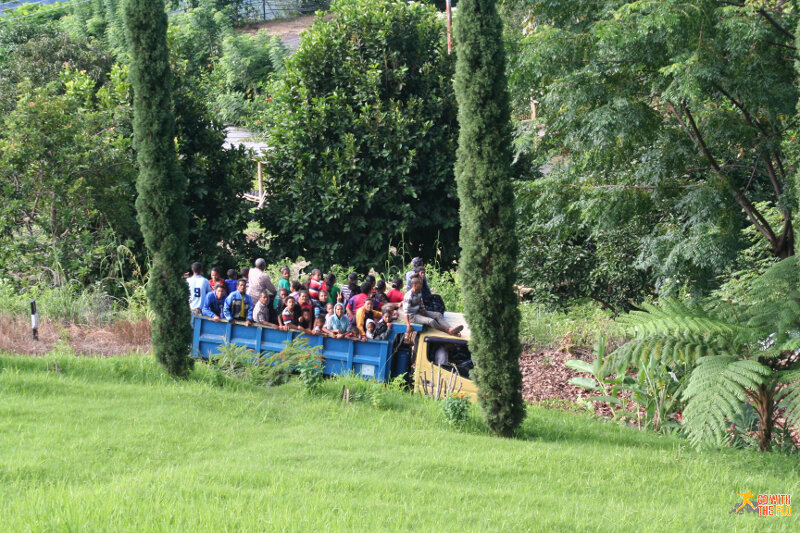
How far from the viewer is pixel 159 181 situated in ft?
35.4

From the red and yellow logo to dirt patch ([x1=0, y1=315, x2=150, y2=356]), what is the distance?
8.96 m

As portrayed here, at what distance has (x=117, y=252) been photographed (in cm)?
1653

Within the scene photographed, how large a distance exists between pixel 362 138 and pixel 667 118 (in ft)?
22.5

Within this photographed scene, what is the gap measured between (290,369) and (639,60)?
21.9 ft

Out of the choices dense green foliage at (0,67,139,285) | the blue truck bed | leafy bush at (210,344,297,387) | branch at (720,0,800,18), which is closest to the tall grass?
dense green foliage at (0,67,139,285)

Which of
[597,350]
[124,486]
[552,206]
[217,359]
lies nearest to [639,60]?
[552,206]

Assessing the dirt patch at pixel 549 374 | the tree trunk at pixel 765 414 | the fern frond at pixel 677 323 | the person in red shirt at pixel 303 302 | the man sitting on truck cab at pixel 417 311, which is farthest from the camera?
the person in red shirt at pixel 303 302

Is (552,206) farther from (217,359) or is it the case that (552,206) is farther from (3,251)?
(3,251)

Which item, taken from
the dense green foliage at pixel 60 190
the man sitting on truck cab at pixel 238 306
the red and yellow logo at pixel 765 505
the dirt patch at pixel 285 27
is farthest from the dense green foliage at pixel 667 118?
the dirt patch at pixel 285 27

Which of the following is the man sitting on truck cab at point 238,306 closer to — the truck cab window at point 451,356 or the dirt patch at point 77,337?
the dirt patch at point 77,337

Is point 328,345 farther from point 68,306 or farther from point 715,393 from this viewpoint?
point 715,393

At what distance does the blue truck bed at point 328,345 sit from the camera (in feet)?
37.2

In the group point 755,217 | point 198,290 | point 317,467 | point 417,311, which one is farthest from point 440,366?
point 755,217

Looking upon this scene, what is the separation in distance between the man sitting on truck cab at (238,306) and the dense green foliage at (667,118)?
15.7ft
